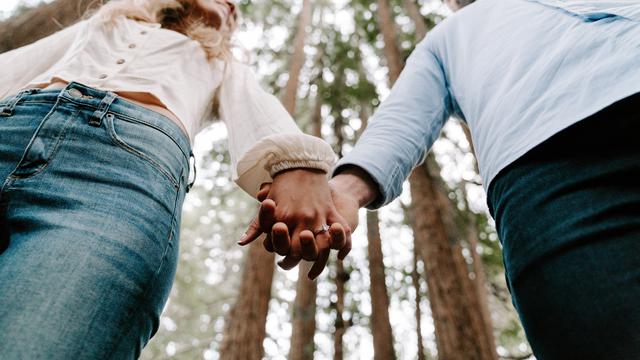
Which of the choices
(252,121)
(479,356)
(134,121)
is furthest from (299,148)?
(479,356)

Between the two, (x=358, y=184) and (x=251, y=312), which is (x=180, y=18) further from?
(x=251, y=312)

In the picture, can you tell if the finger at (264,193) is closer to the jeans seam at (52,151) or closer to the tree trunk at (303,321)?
the jeans seam at (52,151)

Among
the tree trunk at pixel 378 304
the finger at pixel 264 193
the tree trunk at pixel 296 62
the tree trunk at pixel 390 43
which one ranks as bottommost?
the tree trunk at pixel 378 304

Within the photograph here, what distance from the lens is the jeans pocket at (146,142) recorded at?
1143mm

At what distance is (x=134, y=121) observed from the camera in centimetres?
119

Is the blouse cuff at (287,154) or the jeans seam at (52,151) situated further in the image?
the blouse cuff at (287,154)

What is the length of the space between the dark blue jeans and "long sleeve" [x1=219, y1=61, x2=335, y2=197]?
19.8 inches

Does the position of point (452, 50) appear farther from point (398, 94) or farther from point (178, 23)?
point (178, 23)

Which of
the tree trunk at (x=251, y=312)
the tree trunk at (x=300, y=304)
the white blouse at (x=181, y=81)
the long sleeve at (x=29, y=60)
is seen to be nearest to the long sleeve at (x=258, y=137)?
the white blouse at (x=181, y=81)

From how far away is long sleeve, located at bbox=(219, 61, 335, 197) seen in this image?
1172 millimetres

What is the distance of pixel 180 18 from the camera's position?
6.18 feet

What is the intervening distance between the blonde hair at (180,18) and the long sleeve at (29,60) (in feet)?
0.49

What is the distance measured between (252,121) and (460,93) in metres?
0.67

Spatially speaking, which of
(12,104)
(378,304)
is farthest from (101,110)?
(378,304)
